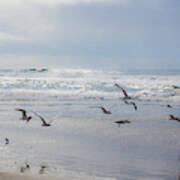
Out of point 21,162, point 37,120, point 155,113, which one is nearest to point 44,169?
point 21,162

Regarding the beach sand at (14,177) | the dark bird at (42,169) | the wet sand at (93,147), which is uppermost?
the wet sand at (93,147)

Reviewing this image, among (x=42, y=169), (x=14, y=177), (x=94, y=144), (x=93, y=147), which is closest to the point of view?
(x=14, y=177)

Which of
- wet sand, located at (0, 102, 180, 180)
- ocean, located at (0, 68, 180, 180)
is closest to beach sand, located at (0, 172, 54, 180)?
wet sand, located at (0, 102, 180, 180)

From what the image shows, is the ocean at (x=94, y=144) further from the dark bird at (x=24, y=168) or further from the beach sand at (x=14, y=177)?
the beach sand at (x=14, y=177)

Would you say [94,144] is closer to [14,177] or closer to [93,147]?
[93,147]

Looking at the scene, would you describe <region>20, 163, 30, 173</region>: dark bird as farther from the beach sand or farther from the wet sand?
the beach sand

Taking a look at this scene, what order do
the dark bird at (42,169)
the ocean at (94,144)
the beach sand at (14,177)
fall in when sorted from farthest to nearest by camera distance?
1. the ocean at (94,144)
2. the dark bird at (42,169)
3. the beach sand at (14,177)

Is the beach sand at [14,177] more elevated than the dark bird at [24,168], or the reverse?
the dark bird at [24,168]

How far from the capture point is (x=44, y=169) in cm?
479

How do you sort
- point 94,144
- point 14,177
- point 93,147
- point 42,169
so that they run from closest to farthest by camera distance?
point 14,177 < point 42,169 < point 93,147 < point 94,144

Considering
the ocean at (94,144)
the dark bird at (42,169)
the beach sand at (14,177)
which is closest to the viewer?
the beach sand at (14,177)

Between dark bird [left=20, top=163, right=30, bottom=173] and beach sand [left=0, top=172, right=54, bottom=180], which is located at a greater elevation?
dark bird [left=20, top=163, right=30, bottom=173]

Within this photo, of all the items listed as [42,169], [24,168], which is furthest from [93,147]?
[24,168]

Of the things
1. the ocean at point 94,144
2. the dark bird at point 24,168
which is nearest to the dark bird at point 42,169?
the ocean at point 94,144
